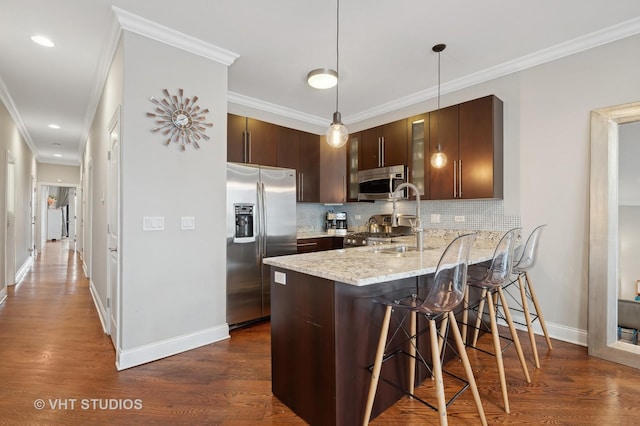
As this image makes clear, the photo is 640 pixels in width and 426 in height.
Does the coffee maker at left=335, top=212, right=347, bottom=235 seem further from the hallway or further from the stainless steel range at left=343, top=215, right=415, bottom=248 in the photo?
the hallway

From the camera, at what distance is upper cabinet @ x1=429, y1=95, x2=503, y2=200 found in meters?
3.14

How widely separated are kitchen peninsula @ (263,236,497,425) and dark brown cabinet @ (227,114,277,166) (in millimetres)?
2072

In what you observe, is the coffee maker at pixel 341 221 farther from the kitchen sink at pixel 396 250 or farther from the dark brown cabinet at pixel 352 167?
the kitchen sink at pixel 396 250

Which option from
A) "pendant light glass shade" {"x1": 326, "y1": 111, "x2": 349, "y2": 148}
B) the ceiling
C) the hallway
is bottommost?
the hallway

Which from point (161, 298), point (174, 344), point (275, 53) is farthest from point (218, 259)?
point (275, 53)

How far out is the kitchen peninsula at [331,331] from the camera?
1604mm

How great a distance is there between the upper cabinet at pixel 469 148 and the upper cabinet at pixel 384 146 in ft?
1.34

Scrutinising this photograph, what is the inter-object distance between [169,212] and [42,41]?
1940mm

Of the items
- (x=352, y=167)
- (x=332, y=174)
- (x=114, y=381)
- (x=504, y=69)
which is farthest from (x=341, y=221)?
(x=114, y=381)

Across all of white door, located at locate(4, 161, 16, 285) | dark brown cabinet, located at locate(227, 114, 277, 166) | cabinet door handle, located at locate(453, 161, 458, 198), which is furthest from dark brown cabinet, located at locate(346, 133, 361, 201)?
white door, located at locate(4, 161, 16, 285)

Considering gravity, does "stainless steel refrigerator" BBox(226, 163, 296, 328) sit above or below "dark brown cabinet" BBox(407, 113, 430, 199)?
below

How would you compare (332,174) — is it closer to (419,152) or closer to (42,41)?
(419,152)

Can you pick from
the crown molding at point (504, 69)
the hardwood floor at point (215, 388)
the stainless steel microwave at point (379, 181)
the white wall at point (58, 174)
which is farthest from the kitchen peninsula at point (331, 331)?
the white wall at point (58, 174)

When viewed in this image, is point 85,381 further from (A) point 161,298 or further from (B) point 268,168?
(B) point 268,168
